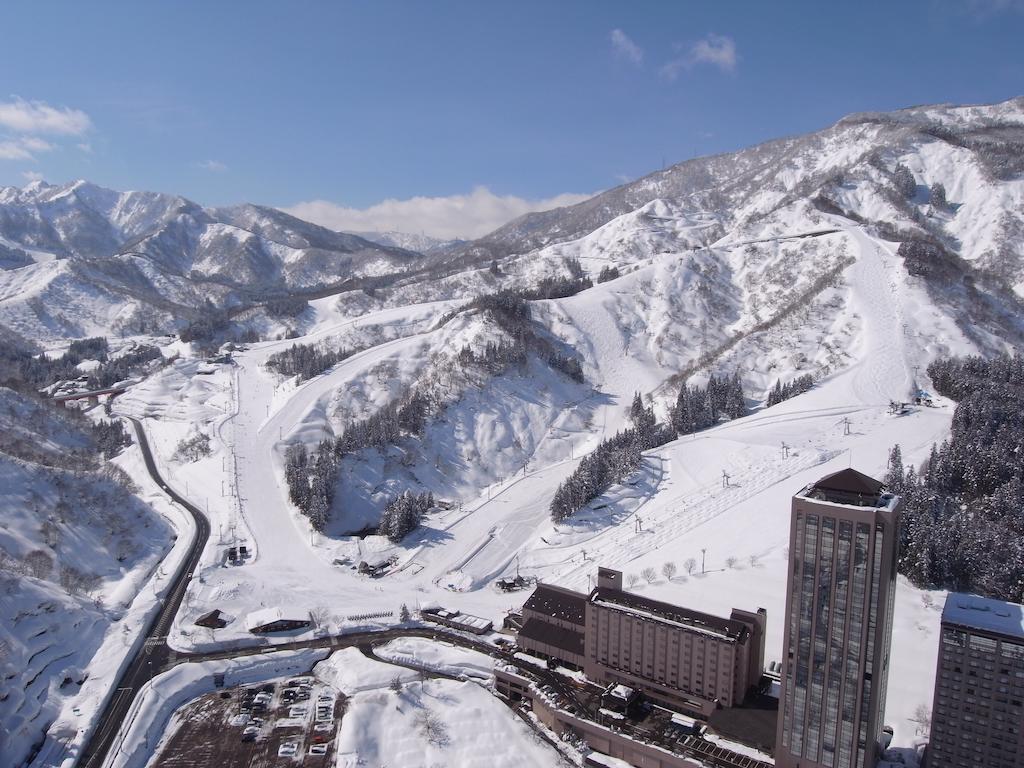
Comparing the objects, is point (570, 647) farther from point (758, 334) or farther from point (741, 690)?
point (758, 334)

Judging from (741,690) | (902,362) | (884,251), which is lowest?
(741,690)

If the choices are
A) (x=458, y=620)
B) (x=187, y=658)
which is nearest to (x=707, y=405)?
(x=458, y=620)

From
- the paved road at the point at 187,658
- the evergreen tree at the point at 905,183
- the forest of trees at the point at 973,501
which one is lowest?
the paved road at the point at 187,658

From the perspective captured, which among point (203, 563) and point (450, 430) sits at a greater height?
point (450, 430)

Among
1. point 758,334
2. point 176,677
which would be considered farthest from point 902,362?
point 176,677

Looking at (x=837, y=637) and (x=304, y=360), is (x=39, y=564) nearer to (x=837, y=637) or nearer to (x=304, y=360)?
(x=837, y=637)

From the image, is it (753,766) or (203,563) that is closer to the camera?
(753,766)

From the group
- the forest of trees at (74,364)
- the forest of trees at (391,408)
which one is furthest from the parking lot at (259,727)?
the forest of trees at (74,364)

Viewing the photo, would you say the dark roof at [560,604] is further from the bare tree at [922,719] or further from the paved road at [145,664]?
the paved road at [145,664]
